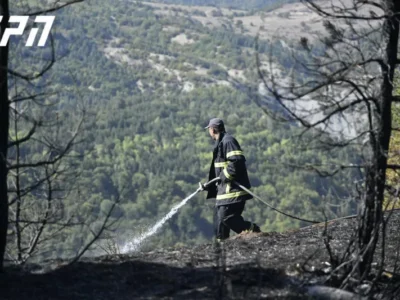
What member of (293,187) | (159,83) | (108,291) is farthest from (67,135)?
(159,83)

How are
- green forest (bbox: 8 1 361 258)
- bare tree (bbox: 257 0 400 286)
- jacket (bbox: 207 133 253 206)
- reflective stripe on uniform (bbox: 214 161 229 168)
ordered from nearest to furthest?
bare tree (bbox: 257 0 400 286) < green forest (bbox: 8 1 361 258) < jacket (bbox: 207 133 253 206) < reflective stripe on uniform (bbox: 214 161 229 168)

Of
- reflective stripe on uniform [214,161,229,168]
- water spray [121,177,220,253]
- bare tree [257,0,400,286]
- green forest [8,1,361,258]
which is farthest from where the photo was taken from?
water spray [121,177,220,253]

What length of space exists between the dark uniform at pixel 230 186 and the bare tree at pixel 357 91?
3703 millimetres

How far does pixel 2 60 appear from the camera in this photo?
7.77 metres

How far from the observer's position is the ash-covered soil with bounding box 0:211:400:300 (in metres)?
7.61

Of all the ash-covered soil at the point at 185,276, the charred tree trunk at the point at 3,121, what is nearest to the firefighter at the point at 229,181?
the ash-covered soil at the point at 185,276

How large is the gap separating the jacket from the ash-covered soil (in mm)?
2241

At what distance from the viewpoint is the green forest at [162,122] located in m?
9.13

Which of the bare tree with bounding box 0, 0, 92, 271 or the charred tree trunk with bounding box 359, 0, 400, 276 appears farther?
the charred tree trunk with bounding box 359, 0, 400, 276

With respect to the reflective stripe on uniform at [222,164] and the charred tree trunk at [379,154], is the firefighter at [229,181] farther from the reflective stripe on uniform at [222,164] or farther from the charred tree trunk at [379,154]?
the charred tree trunk at [379,154]

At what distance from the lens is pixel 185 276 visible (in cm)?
825

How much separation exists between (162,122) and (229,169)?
403 ft

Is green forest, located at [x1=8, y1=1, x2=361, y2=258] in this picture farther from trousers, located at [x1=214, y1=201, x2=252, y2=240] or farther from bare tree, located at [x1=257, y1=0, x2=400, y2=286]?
trousers, located at [x1=214, y1=201, x2=252, y2=240]

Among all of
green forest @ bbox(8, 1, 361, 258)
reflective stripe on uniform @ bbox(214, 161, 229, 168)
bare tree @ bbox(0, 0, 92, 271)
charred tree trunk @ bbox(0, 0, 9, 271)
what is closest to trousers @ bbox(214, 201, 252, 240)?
reflective stripe on uniform @ bbox(214, 161, 229, 168)
